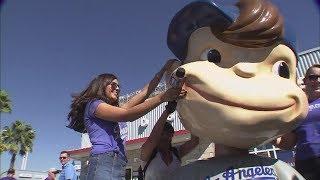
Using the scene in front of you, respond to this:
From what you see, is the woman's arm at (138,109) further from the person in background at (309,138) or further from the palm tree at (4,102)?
the palm tree at (4,102)

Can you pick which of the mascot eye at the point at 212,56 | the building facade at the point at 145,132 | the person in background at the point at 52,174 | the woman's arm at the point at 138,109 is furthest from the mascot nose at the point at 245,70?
the building facade at the point at 145,132

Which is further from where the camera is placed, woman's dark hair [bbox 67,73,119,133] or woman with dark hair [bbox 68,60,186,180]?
woman's dark hair [bbox 67,73,119,133]

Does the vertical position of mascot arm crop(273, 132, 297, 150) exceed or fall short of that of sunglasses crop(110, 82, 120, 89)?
it falls short

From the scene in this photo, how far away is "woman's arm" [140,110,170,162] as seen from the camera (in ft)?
8.68

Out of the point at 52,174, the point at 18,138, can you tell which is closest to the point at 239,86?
the point at 52,174

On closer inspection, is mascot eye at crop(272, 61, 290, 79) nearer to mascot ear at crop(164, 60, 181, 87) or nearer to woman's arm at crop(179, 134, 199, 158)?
mascot ear at crop(164, 60, 181, 87)

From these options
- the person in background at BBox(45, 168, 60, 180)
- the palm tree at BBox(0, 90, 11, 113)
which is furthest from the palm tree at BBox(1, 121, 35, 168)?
the person in background at BBox(45, 168, 60, 180)

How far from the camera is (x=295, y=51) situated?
2.75 metres

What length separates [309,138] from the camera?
9.71 feet

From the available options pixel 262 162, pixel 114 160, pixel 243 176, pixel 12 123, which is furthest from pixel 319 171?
pixel 12 123

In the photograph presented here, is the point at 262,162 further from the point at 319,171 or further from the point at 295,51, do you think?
the point at 295,51

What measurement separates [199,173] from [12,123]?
101ft

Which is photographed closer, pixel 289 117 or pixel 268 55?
pixel 289 117

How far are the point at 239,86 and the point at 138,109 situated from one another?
64 cm
